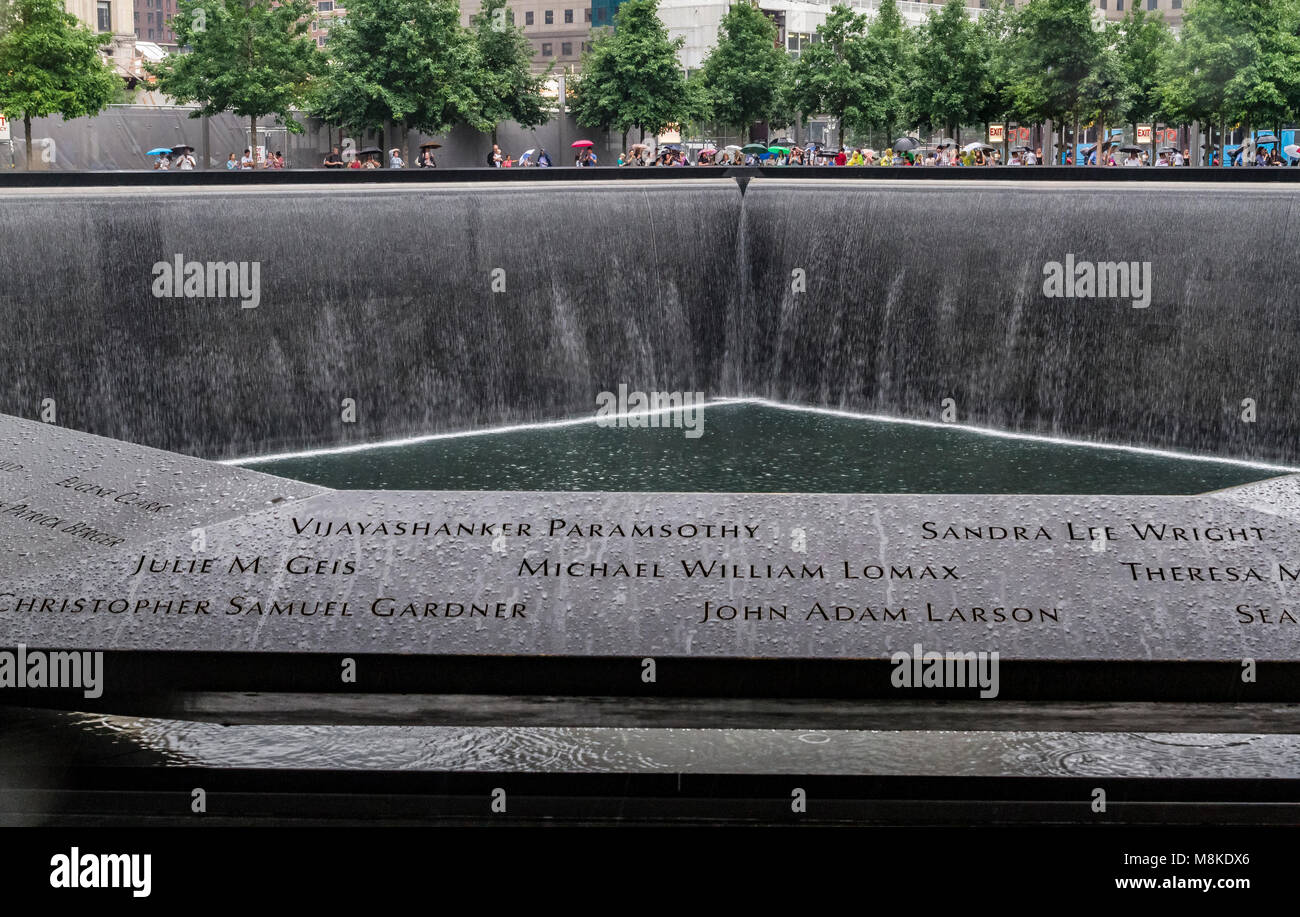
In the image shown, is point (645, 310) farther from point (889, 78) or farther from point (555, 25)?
point (555, 25)

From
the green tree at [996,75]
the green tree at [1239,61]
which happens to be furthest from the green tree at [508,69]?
the green tree at [1239,61]

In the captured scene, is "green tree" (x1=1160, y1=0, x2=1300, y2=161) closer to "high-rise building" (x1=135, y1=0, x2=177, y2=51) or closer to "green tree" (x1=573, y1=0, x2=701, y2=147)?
"green tree" (x1=573, y1=0, x2=701, y2=147)

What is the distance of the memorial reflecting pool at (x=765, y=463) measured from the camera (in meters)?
11.1

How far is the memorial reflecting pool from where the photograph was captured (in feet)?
36.3

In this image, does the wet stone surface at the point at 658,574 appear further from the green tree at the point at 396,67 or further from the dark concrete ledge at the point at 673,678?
the green tree at the point at 396,67

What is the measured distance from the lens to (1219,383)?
1270 centimetres

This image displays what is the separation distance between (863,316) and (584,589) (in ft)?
35.4

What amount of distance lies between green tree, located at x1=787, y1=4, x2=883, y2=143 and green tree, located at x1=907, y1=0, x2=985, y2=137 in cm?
236

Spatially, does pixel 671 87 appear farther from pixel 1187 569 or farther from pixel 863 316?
pixel 1187 569

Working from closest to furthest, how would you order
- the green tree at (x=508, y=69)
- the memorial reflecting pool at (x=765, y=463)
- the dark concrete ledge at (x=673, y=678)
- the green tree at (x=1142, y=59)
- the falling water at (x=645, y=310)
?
1. the dark concrete ledge at (x=673, y=678)
2. the memorial reflecting pool at (x=765, y=463)
3. the falling water at (x=645, y=310)
4. the green tree at (x=1142, y=59)
5. the green tree at (x=508, y=69)

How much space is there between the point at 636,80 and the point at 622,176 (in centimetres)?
2620

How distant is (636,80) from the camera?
41.9 metres

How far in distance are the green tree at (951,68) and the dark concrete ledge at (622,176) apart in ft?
78.5
